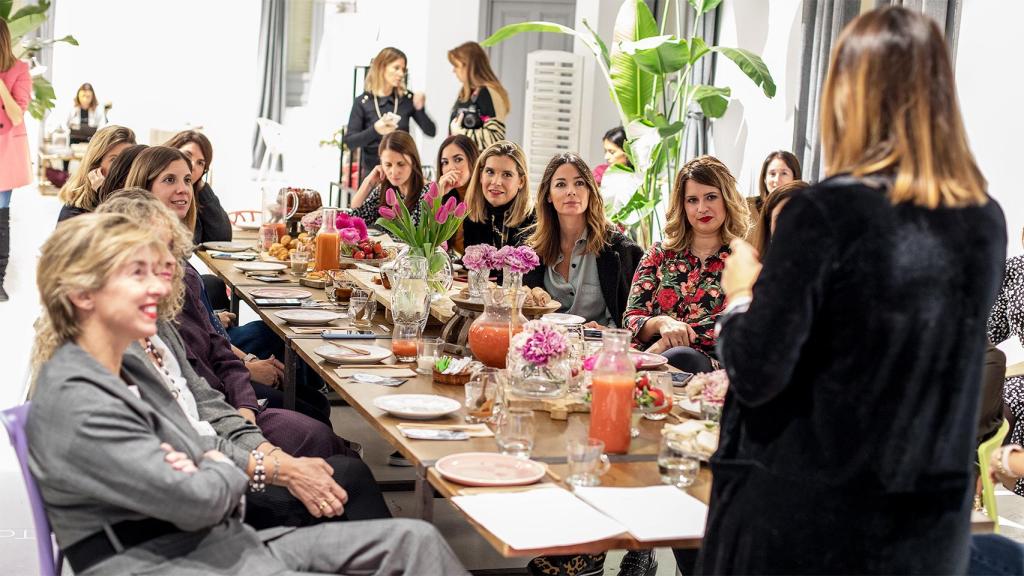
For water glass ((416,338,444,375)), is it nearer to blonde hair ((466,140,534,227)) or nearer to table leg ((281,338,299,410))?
table leg ((281,338,299,410))

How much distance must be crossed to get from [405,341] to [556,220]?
4.02 feet

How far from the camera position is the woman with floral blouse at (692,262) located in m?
4.09

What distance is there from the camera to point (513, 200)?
5.19 meters

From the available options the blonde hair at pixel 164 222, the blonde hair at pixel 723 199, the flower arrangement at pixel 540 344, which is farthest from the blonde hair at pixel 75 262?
the blonde hair at pixel 723 199

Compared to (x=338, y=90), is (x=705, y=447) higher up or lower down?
lower down

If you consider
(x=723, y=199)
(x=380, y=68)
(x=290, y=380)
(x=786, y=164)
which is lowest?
(x=290, y=380)

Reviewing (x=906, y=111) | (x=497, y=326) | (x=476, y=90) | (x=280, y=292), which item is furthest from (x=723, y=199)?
(x=476, y=90)

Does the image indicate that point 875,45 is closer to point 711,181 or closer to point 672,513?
point 672,513

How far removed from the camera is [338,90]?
48.5 feet

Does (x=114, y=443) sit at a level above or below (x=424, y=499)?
above

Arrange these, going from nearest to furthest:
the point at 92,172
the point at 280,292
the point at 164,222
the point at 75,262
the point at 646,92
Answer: the point at 75,262, the point at 164,222, the point at 280,292, the point at 92,172, the point at 646,92

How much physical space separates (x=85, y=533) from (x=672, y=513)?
1048 millimetres

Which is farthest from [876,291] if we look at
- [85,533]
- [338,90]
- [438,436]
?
[338,90]

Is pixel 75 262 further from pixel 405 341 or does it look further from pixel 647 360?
pixel 647 360
